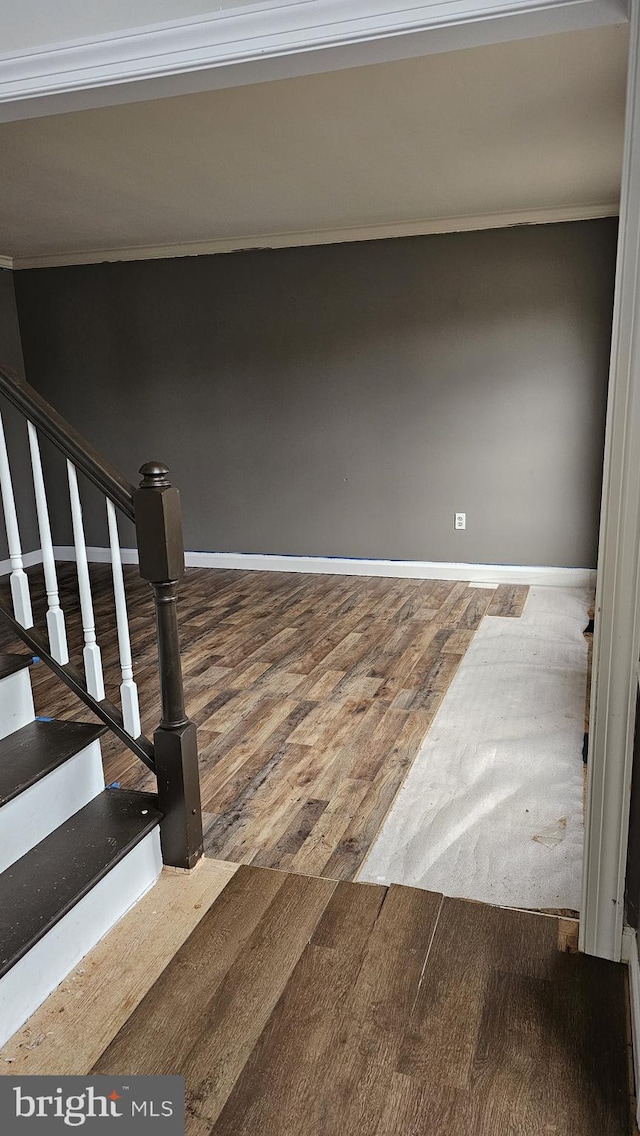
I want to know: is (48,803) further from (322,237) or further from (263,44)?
(322,237)

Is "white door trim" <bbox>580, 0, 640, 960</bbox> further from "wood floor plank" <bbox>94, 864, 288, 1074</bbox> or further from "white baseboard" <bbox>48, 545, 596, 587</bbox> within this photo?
"white baseboard" <bbox>48, 545, 596, 587</bbox>

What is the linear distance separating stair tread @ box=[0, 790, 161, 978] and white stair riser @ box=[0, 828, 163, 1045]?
0.03 m

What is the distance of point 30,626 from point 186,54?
151cm

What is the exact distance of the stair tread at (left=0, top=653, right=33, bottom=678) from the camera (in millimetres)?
2297

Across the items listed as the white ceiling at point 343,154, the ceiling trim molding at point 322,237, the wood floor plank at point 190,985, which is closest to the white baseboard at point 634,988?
the wood floor plank at point 190,985

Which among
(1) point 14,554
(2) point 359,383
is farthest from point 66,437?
(2) point 359,383

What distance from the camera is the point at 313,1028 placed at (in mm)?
1721

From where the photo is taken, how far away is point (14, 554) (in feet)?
7.29

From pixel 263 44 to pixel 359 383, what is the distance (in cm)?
410

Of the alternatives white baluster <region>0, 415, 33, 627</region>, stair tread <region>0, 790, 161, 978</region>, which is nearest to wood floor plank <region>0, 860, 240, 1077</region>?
stair tread <region>0, 790, 161, 978</region>

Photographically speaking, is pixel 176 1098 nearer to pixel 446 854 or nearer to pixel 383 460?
pixel 446 854

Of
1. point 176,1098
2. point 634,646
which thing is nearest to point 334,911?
point 176,1098

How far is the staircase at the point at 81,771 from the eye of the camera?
1.91 metres

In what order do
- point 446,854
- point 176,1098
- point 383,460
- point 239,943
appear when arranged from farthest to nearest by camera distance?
point 383,460 < point 446,854 < point 239,943 < point 176,1098
